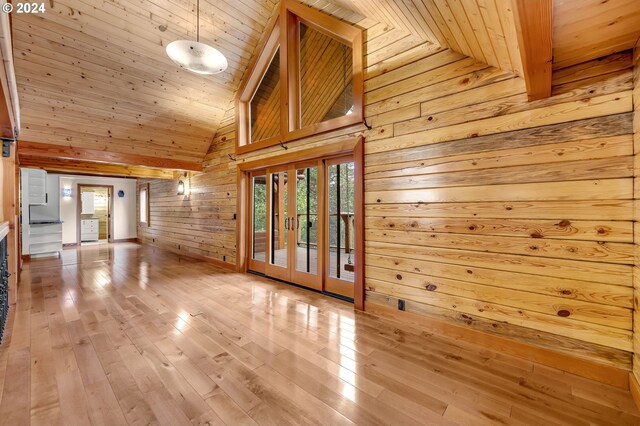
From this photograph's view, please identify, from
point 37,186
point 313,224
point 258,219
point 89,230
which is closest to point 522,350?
point 313,224

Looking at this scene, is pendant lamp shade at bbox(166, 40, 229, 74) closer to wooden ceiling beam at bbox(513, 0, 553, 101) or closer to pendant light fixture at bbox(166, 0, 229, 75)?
pendant light fixture at bbox(166, 0, 229, 75)

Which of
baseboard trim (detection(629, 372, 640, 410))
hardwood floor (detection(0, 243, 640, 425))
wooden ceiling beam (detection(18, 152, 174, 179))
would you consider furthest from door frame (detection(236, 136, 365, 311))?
wooden ceiling beam (detection(18, 152, 174, 179))

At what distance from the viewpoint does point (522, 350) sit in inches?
85.4

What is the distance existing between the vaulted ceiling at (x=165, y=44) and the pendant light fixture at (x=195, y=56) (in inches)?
56.0

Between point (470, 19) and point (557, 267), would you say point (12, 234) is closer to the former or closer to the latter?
point (470, 19)

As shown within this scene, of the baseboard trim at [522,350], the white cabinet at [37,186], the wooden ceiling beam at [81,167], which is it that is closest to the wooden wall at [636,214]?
the baseboard trim at [522,350]

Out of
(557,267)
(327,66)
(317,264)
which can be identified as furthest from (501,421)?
(327,66)

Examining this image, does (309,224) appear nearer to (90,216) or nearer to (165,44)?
(165,44)

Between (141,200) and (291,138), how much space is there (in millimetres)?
8044

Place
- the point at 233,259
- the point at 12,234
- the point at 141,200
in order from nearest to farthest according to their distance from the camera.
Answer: the point at 12,234, the point at 233,259, the point at 141,200

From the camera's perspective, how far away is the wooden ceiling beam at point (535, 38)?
1167mm

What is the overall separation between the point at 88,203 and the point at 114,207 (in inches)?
56.6

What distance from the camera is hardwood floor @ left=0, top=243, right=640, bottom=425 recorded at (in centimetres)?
157

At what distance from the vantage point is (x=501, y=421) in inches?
60.1
